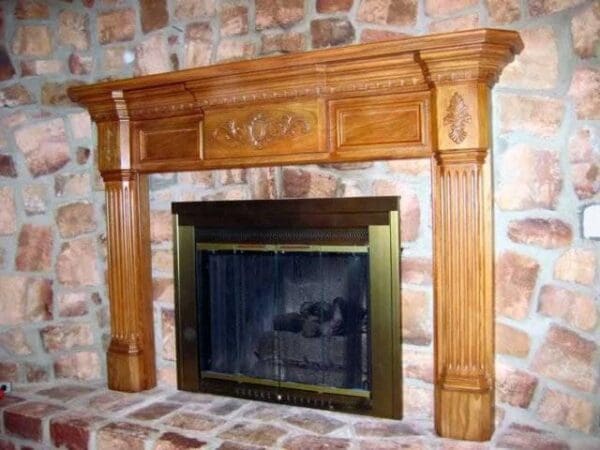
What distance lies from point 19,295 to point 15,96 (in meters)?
0.90

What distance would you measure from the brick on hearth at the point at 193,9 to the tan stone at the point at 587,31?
4.35ft

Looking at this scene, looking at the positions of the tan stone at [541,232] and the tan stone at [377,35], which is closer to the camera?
the tan stone at [541,232]

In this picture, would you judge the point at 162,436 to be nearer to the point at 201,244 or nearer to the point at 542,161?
the point at 201,244

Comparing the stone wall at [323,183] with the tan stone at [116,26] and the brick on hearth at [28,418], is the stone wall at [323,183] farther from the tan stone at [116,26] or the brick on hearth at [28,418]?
Result: the brick on hearth at [28,418]

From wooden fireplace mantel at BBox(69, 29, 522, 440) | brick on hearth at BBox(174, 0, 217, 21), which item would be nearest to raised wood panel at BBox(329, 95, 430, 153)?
wooden fireplace mantel at BBox(69, 29, 522, 440)

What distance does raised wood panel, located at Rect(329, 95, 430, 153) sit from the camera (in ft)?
5.89

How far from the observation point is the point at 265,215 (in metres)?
2.11

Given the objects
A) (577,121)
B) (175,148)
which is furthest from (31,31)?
(577,121)

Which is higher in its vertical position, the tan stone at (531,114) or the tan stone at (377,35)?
the tan stone at (377,35)

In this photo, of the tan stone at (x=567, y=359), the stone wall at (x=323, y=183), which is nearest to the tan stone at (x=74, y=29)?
the stone wall at (x=323, y=183)

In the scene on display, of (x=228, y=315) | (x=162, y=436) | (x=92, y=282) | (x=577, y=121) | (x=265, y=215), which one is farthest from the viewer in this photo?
(x=92, y=282)

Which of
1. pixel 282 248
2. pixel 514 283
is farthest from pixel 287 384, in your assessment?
pixel 514 283

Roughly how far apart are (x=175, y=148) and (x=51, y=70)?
2.42 feet

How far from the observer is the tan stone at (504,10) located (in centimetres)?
175
